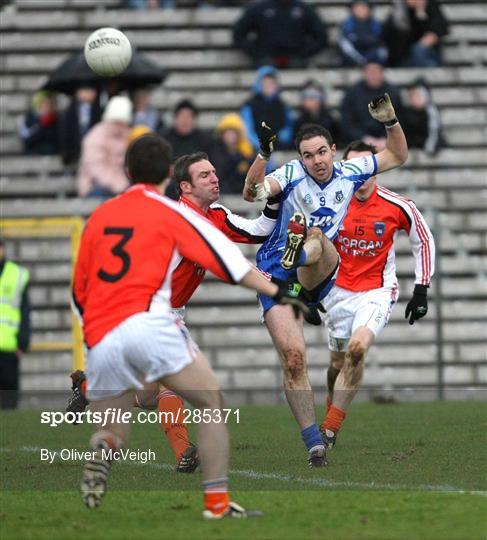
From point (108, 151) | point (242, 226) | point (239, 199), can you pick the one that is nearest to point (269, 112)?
point (239, 199)

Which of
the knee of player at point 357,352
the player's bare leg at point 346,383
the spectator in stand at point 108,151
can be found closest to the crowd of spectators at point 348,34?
the spectator in stand at point 108,151

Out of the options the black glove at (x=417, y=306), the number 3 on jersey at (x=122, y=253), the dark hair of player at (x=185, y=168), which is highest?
the dark hair of player at (x=185, y=168)

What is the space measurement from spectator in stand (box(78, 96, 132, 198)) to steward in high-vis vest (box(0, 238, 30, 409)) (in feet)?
5.82

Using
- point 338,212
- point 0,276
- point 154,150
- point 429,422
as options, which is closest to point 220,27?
point 0,276

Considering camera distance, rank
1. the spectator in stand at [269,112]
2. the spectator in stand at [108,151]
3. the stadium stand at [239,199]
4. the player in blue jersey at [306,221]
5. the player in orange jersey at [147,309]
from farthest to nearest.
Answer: the spectator in stand at [269,112], the spectator in stand at [108,151], the stadium stand at [239,199], the player in blue jersey at [306,221], the player in orange jersey at [147,309]

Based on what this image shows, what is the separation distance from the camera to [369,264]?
1309cm

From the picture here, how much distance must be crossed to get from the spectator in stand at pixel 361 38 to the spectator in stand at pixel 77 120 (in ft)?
12.2

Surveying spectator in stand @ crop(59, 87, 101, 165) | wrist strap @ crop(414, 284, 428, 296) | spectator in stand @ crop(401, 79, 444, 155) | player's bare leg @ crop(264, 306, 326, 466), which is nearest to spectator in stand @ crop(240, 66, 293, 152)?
spectator in stand @ crop(401, 79, 444, 155)

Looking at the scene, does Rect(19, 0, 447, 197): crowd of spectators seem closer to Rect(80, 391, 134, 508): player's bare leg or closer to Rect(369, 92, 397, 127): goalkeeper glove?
Rect(369, 92, 397, 127): goalkeeper glove

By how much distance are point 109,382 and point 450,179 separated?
1309 centimetres

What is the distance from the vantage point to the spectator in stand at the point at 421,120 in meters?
20.5

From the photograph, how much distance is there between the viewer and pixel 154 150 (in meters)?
8.40

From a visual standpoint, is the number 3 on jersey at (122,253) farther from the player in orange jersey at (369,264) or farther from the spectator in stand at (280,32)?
the spectator in stand at (280,32)

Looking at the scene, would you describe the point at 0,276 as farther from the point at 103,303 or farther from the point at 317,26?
the point at 103,303
